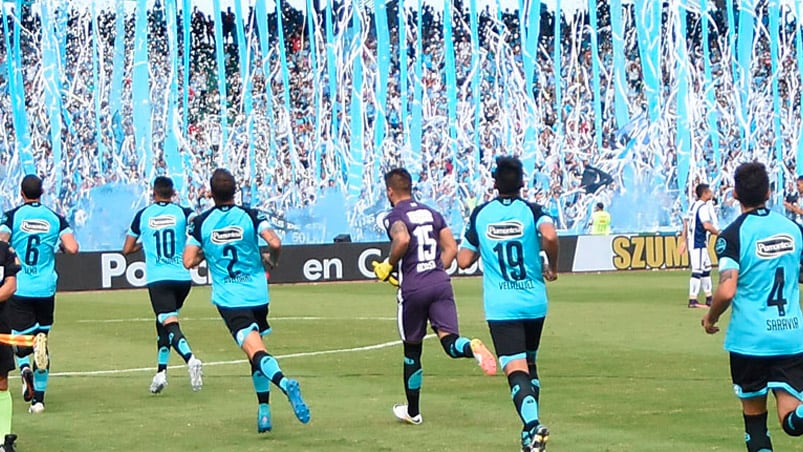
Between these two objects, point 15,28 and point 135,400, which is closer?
point 135,400

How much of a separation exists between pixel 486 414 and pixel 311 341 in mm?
7342

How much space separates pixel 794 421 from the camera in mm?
7996

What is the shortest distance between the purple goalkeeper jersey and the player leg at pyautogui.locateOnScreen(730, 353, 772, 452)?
A: 357 cm

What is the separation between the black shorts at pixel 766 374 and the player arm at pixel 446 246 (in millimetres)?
3456

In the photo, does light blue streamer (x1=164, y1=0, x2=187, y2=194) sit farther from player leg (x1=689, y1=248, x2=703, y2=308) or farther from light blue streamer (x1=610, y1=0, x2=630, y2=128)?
player leg (x1=689, y1=248, x2=703, y2=308)

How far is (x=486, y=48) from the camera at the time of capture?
46.2m

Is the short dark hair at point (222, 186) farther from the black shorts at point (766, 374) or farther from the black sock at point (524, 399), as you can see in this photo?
the black shorts at point (766, 374)

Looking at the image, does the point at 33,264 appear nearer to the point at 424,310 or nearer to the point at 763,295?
the point at 424,310

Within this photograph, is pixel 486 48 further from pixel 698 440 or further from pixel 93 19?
pixel 698 440

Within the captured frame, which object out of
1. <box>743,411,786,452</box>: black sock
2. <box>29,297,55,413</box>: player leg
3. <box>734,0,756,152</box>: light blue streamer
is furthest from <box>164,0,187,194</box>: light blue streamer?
<box>743,411,786,452</box>: black sock

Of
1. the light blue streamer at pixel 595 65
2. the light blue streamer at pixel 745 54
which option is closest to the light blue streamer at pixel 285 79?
the light blue streamer at pixel 595 65

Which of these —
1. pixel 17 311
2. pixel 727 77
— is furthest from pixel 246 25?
pixel 17 311

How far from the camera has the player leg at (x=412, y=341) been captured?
A: 1136 cm

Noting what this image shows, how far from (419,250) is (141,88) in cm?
3227
